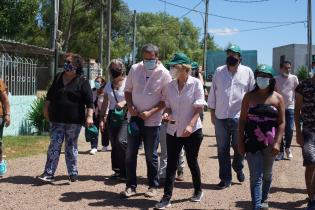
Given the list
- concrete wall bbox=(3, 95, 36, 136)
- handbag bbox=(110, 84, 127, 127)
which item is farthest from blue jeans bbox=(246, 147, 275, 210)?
concrete wall bbox=(3, 95, 36, 136)

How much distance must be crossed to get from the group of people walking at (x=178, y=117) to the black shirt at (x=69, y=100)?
14 mm

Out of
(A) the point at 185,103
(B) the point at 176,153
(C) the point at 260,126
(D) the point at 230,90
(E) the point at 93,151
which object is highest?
(D) the point at 230,90

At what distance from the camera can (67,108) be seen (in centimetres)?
752

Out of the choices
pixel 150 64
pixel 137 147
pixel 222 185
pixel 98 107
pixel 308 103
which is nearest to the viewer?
pixel 308 103

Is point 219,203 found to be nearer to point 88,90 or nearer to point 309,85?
point 309,85

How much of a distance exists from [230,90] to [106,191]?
2298 millimetres

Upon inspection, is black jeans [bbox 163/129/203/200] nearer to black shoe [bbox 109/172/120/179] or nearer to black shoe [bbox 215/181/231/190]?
black shoe [bbox 215/181/231/190]

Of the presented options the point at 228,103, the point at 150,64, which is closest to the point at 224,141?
the point at 228,103

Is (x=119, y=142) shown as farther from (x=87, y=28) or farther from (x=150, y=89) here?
(x=87, y=28)

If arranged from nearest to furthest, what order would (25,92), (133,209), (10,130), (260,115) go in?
(260,115), (133,209), (10,130), (25,92)

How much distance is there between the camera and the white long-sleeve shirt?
7543mm

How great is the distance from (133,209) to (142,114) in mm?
1206

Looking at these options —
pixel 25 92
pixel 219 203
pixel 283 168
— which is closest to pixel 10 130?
pixel 25 92

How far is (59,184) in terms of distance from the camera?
763 centimetres
